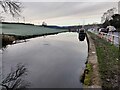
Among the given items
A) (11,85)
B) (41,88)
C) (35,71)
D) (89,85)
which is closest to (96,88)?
(89,85)

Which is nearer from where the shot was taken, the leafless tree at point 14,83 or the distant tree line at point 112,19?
the leafless tree at point 14,83

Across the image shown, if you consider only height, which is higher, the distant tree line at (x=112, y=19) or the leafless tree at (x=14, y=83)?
the distant tree line at (x=112, y=19)

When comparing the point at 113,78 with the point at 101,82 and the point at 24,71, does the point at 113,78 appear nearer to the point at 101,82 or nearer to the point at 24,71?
the point at 101,82

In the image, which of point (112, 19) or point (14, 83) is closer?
point (14, 83)

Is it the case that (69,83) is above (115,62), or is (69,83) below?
below

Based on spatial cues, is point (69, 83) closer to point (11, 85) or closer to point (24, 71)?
point (11, 85)

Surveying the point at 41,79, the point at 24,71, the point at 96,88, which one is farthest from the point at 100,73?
the point at 24,71

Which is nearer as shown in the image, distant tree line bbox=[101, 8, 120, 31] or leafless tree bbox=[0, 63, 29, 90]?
leafless tree bbox=[0, 63, 29, 90]

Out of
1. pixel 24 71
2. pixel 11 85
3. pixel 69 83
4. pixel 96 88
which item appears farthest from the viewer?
pixel 24 71

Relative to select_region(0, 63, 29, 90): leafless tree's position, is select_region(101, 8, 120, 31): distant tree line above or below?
above

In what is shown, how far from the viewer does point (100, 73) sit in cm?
960

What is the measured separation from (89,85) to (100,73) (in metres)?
1.76

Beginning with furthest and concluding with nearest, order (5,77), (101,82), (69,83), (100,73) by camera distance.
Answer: (5,77)
(69,83)
(100,73)
(101,82)

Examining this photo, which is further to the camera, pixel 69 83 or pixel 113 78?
pixel 69 83
